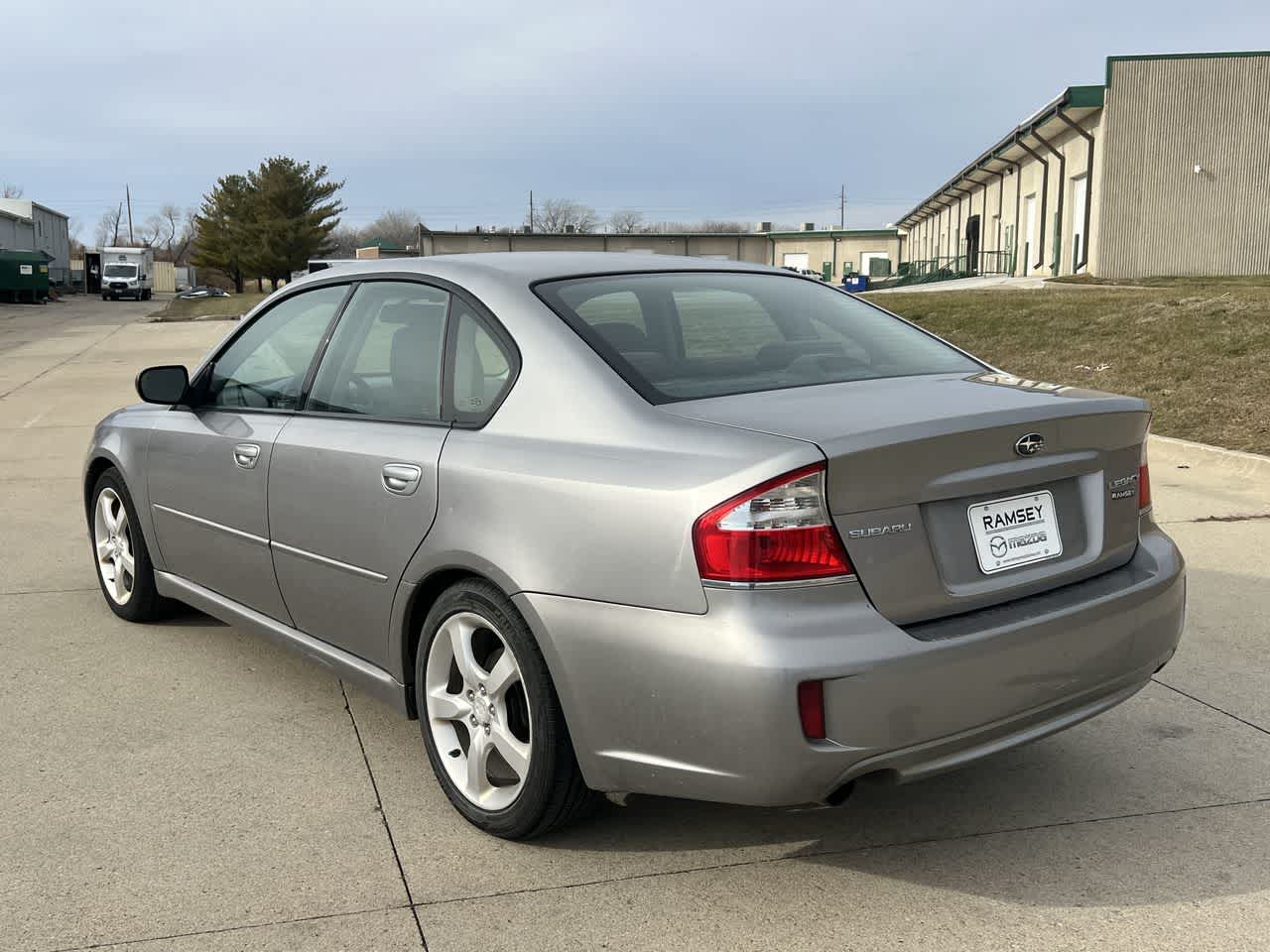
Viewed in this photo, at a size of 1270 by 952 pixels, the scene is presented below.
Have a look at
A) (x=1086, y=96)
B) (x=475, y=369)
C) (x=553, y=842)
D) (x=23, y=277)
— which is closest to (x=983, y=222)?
(x=1086, y=96)

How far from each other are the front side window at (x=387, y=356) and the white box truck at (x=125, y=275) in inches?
2743

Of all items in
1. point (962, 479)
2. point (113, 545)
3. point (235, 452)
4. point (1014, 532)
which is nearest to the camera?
point (962, 479)

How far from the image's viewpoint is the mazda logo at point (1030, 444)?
2.81 meters

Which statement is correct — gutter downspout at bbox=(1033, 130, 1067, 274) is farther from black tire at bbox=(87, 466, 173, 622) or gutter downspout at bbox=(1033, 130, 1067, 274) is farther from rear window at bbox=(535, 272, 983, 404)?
black tire at bbox=(87, 466, 173, 622)

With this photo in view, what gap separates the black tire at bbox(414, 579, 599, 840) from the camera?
9.44ft

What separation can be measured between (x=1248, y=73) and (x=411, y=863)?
34.9 m

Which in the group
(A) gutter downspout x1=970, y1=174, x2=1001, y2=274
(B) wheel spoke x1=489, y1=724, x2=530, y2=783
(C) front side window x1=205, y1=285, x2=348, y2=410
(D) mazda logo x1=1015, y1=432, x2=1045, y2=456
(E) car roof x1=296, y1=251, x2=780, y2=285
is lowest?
(B) wheel spoke x1=489, y1=724, x2=530, y2=783

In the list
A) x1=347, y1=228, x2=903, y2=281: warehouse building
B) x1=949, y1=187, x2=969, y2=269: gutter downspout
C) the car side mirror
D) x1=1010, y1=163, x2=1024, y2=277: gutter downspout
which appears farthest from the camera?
x1=347, y1=228, x2=903, y2=281: warehouse building

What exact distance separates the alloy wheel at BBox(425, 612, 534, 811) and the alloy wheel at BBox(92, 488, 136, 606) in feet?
7.50

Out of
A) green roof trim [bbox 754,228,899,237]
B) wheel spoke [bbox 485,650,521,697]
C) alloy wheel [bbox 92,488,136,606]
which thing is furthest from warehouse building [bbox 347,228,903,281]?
wheel spoke [bbox 485,650,521,697]

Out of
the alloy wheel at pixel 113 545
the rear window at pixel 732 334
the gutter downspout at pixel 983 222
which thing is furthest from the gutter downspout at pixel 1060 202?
the alloy wheel at pixel 113 545

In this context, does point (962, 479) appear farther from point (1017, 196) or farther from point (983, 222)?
point (983, 222)

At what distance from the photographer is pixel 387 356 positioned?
3645 millimetres

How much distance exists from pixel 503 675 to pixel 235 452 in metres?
1.57
